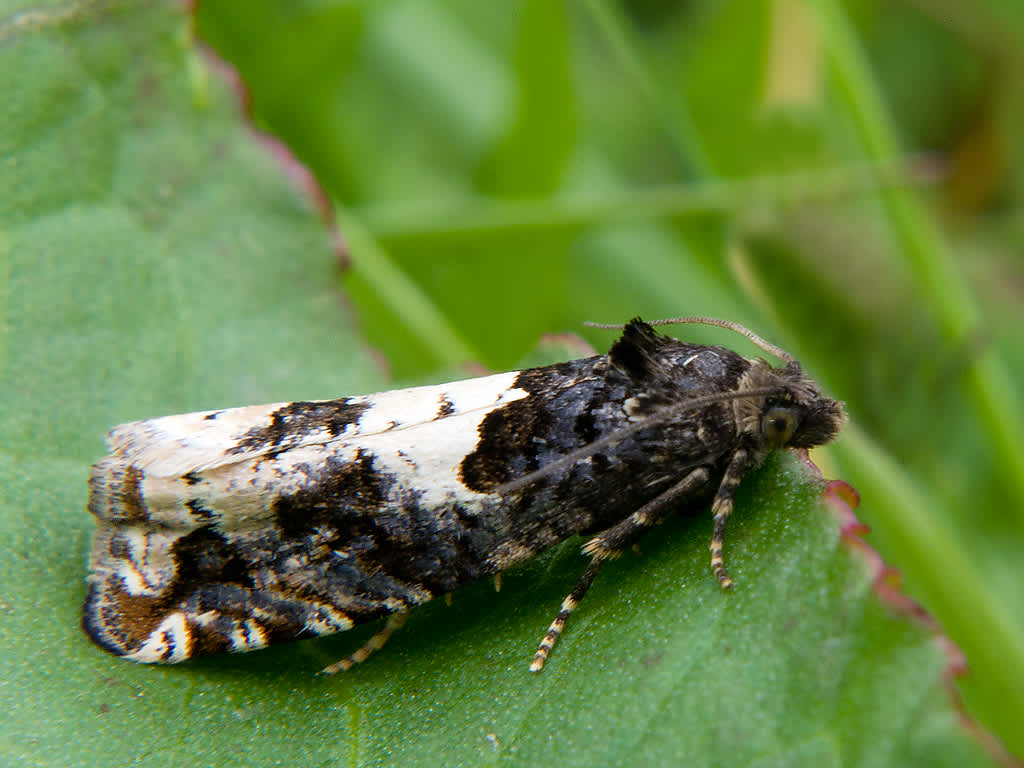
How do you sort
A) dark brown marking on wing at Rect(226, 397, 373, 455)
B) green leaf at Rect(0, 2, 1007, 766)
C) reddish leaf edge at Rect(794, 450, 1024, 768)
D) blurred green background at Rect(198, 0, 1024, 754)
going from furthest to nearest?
blurred green background at Rect(198, 0, 1024, 754) → dark brown marking on wing at Rect(226, 397, 373, 455) → green leaf at Rect(0, 2, 1007, 766) → reddish leaf edge at Rect(794, 450, 1024, 768)

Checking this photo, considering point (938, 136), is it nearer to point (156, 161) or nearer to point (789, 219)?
point (789, 219)

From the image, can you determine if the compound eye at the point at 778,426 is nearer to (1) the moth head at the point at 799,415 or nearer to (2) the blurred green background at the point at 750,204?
(1) the moth head at the point at 799,415

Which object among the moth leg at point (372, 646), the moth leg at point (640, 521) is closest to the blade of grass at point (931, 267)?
the moth leg at point (640, 521)

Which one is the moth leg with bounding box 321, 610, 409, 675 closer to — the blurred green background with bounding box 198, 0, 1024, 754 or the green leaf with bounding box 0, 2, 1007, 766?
the green leaf with bounding box 0, 2, 1007, 766

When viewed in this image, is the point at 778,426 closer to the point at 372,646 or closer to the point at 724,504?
the point at 724,504

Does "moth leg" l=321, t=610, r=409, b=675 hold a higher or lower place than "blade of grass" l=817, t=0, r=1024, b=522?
lower

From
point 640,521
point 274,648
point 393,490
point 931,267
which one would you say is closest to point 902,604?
point 640,521

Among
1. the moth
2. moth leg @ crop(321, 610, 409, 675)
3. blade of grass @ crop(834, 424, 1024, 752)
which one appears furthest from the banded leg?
blade of grass @ crop(834, 424, 1024, 752)
